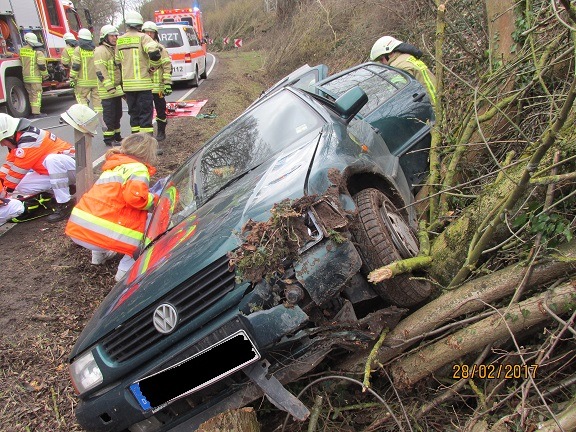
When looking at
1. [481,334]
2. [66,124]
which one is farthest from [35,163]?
Answer: [66,124]

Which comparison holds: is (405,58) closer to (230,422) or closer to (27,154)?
(27,154)

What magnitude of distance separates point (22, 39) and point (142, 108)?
6.06 m

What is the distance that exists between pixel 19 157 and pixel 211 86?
10471 millimetres

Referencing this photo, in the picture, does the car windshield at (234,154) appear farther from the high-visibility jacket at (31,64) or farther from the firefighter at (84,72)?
the high-visibility jacket at (31,64)

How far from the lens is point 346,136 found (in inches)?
121

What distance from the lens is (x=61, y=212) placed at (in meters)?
5.24

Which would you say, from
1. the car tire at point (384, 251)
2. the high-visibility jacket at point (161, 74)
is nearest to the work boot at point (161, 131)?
the high-visibility jacket at point (161, 74)

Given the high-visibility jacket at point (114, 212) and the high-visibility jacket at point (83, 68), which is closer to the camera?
the high-visibility jacket at point (114, 212)

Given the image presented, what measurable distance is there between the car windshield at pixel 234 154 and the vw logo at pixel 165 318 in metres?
0.88

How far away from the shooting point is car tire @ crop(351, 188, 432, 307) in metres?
2.46

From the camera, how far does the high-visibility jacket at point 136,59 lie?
6.91m

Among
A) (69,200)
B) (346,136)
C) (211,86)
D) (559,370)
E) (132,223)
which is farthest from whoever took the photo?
(211,86)

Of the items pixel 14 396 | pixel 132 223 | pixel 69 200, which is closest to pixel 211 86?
pixel 69 200

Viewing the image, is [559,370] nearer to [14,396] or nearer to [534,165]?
[534,165]
